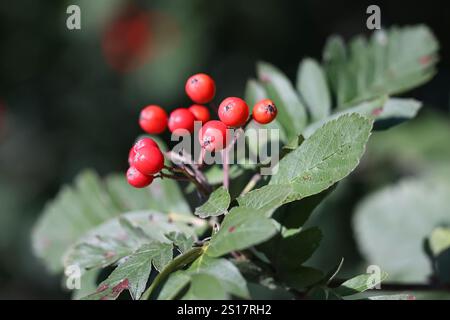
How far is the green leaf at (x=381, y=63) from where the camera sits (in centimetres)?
202

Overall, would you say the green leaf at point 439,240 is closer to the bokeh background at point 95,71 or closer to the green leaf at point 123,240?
the green leaf at point 123,240

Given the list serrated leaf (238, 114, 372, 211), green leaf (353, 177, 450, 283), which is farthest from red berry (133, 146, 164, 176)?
green leaf (353, 177, 450, 283)

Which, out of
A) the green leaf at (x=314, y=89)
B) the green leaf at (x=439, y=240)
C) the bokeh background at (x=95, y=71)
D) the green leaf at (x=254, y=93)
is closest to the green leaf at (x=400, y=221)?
the green leaf at (x=439, y=240)

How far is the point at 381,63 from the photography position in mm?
2125

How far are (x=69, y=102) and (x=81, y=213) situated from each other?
8.62 ft

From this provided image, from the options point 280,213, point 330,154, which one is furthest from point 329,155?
point 280,213

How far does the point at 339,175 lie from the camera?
1.33 meters

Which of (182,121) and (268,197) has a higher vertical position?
(182,121)

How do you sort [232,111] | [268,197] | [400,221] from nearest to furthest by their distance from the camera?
1. [268,197]
2. [232,111]
3. [400,221]

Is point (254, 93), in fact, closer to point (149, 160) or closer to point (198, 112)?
point (198, 112)

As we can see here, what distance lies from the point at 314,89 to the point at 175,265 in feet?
3.02

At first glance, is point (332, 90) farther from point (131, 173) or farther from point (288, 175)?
point (131, 173)

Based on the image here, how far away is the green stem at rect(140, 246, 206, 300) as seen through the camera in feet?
4.04
